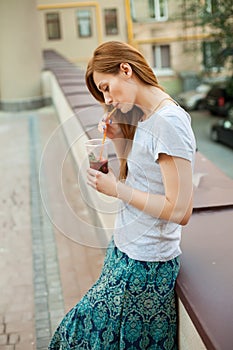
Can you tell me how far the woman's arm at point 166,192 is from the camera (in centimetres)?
150

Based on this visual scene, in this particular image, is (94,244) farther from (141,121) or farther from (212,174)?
(212,174)

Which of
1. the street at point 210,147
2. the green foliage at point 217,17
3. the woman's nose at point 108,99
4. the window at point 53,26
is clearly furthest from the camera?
the window at point 53,26

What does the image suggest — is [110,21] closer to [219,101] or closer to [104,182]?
[219,101]

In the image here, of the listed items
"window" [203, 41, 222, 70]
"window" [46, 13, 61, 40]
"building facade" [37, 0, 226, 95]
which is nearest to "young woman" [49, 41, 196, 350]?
"window" [203, 41, 222, 70]

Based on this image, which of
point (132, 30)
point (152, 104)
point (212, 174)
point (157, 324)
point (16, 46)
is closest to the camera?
point (152, 104)

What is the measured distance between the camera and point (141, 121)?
1641mm

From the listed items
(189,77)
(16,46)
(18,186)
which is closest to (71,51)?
(189,77)

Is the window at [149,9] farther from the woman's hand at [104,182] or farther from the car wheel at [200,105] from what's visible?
the woman's hand at [104,182]

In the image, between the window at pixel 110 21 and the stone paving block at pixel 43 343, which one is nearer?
the stone paving block at pixel 43 343

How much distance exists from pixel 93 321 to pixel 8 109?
10352 millimetres

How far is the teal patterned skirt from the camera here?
5.65ft

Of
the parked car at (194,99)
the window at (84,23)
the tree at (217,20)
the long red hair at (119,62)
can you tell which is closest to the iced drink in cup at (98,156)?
the long red hair at (119,62)

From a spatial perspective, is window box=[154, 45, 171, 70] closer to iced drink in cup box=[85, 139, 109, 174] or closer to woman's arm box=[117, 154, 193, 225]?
iced drink in cup box=[85, 139, 109, 174]

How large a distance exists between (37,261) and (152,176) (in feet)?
7.43
